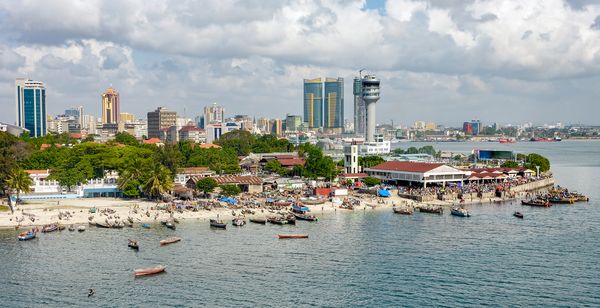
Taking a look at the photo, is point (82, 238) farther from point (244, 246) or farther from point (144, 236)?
point (244, 246)

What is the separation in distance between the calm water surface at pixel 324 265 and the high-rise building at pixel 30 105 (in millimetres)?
154965

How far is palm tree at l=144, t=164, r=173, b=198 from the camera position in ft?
210

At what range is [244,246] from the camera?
146 feet

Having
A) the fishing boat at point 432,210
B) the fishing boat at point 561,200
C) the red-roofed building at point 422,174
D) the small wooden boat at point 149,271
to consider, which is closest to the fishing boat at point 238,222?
the small wooden boat at point 149,271

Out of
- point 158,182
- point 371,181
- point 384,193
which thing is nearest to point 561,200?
point 384,193

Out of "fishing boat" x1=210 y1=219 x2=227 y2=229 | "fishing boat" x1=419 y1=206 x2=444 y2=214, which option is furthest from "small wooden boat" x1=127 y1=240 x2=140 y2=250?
"fishing boat" x1=419 y1=206 x2=444 y2=214

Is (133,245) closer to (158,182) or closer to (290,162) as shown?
(158,182)

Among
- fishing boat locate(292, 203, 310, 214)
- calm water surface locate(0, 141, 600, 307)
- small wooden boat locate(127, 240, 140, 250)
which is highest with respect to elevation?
fishing boat locate(292, 203, 310, 214)

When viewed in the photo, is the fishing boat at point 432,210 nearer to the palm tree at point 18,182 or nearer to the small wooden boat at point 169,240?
the small wooden boat at point 169,240

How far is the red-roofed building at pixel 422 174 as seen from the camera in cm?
7544

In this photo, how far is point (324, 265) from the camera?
3916 cm

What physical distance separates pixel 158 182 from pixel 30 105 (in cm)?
14629

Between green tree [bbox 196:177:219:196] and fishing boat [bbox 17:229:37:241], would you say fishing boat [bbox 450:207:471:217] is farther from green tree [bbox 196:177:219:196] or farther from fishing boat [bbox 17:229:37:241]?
fishing boat [bbox 17:229:37:241]

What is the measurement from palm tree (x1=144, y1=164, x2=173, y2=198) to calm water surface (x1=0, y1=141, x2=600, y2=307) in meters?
12.0
